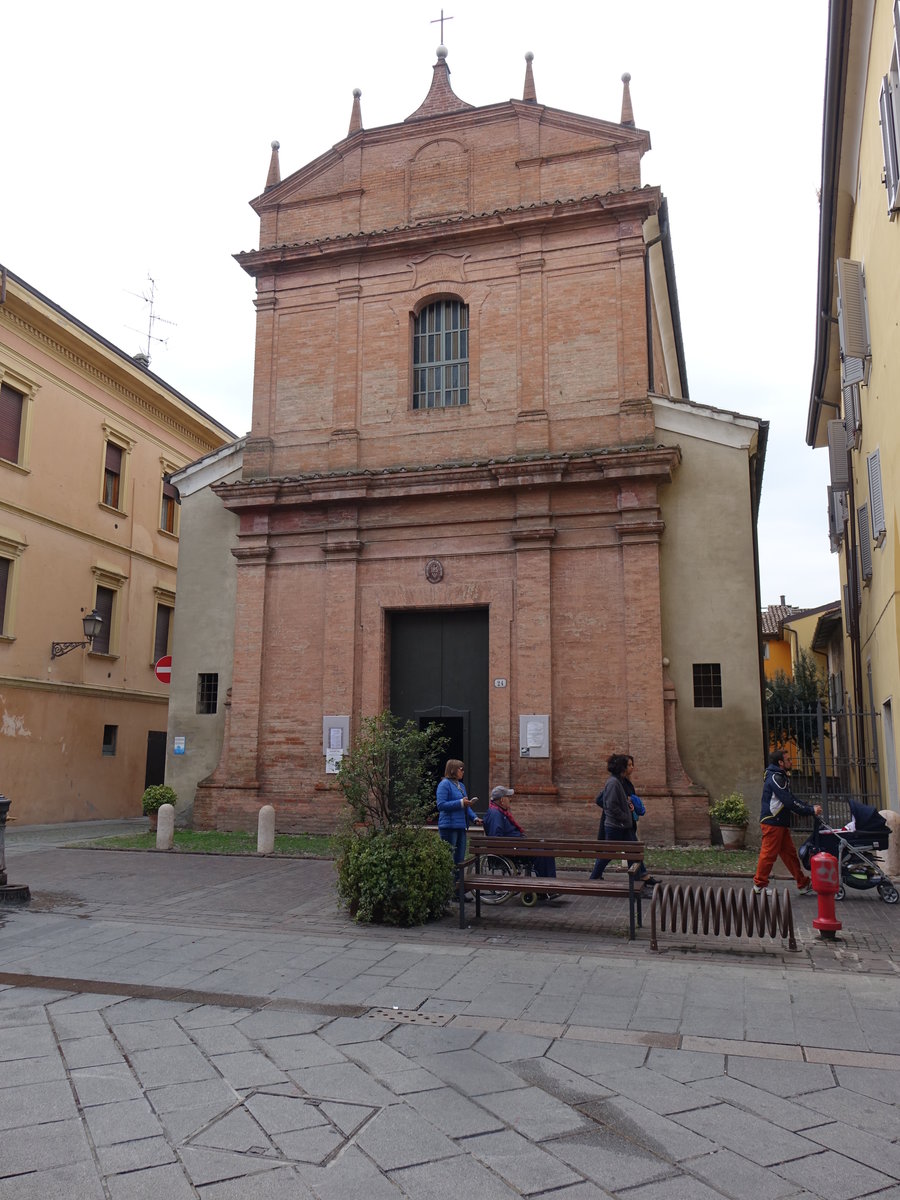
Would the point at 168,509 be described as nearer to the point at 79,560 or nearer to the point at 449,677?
the point at 79,560

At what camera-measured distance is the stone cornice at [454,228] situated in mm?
17172

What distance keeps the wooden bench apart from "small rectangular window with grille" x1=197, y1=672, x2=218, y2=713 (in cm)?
997

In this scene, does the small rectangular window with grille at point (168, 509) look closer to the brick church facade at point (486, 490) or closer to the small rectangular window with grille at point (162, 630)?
the small rectangular window with grille at point (162, 630)

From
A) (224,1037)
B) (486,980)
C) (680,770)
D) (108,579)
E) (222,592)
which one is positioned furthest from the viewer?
(108,579)

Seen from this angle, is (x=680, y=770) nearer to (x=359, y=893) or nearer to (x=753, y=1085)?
(x=359, y=893)

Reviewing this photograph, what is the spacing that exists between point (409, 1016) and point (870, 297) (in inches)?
488

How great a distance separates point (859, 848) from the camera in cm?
1039

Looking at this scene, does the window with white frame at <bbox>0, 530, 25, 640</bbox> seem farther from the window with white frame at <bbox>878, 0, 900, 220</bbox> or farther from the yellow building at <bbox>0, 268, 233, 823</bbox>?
the window with white frame at <bbox>878, 0, 900, 220</bbox>

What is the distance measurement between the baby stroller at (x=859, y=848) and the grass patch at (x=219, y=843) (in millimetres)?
7324

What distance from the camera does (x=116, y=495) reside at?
25062 mm

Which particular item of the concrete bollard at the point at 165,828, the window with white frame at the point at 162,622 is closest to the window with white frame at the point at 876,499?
the concrete bollard at the point at 165,828

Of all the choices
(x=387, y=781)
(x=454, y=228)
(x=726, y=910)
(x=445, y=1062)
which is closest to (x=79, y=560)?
(x=454, y=228)

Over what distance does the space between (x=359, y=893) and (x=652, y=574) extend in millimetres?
8780

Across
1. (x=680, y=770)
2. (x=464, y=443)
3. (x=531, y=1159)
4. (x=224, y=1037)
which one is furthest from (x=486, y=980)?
(x=464, y=443)
